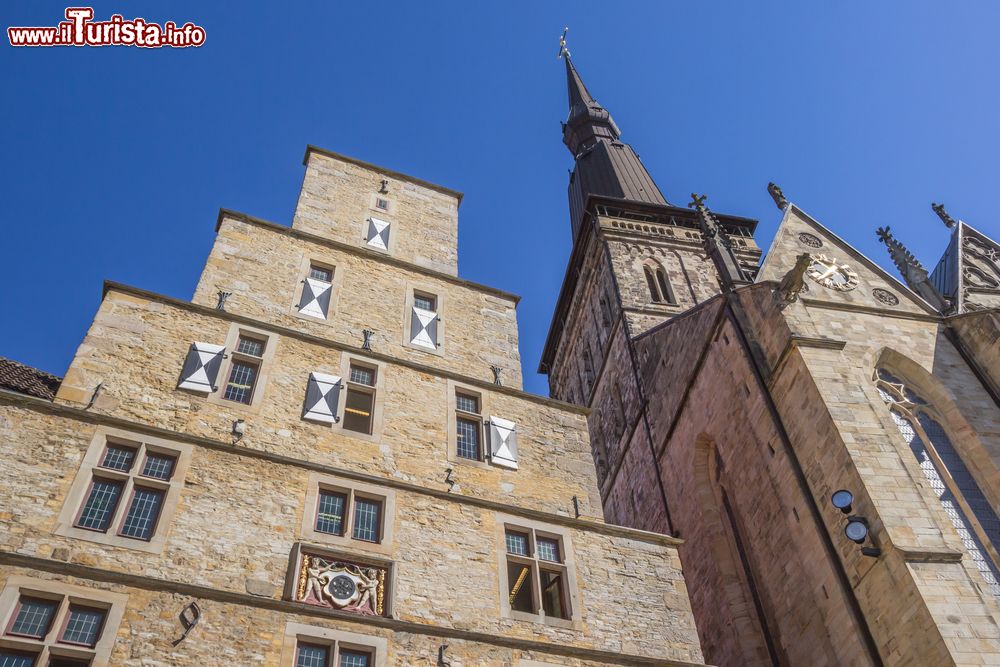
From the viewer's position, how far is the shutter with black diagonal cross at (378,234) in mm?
13391

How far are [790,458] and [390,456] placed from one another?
6.26m

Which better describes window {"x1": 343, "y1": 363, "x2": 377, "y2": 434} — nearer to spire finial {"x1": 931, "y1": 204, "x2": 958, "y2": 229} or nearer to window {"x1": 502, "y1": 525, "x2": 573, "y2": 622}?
window {"x1": 502, "y1": 525, "x2": 573, "y2": 622}

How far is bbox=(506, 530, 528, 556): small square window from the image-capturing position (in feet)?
30.9

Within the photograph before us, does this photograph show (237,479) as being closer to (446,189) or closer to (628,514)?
(446,189)

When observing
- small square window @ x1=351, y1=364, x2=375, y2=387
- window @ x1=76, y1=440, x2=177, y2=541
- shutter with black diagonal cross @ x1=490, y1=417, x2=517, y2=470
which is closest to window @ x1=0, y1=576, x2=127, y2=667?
window @ x1=76, y1=440, x2=177, y2=541

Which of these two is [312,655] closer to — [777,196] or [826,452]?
[826,452]

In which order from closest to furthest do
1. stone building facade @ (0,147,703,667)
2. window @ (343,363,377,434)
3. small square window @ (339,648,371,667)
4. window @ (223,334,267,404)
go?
1. stone building facade @ (0,147,703,667)
2. small square window @ (339,648,371,667)
3. window @ (223,334,267,404)
4. window @ (343,363,377,434)

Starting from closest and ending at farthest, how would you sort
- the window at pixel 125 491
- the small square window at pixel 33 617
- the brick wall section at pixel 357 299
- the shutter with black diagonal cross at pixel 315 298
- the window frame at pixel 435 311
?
the small square window at pixel 33 617, the window at pixel 125 491, the brick wall section at pixel 357 299, the shutter with black diagonal cross at pixel 315 298, the window frame at pixel 435 311

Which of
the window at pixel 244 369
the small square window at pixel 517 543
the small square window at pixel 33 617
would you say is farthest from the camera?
the window at pixel 244 369

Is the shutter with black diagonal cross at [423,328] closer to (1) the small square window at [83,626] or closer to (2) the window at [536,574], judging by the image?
(2) the window at [536,574]

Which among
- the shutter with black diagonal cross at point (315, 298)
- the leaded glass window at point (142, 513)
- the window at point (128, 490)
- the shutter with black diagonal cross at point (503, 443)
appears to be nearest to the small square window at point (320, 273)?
the shutter with black diagonal cross at point (315, 298)

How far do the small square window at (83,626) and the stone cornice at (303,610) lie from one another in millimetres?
280

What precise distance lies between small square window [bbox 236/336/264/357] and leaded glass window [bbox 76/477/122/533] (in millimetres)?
2486

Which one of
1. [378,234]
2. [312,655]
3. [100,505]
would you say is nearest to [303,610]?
[312,655]
